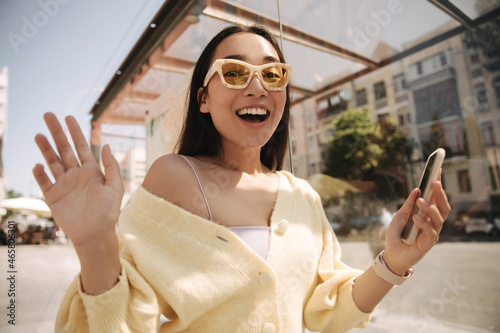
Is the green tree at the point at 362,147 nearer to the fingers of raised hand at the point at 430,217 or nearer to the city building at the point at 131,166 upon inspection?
the city building at the point at 131,166

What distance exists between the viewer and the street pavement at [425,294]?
284cm

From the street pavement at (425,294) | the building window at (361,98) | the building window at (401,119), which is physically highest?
the building window at (361,98)

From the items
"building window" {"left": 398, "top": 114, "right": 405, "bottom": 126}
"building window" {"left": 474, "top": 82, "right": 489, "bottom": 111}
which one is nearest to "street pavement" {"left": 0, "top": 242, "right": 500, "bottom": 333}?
"building window" {"left": 474, "top": 82, "right": 489, "bottom": 111}

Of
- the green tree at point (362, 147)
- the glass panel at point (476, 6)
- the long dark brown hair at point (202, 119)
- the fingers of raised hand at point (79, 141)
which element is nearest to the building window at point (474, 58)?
the glass panel at point (476, 6)

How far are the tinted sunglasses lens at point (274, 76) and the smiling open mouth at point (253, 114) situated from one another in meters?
0.09

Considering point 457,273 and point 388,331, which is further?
point 457,273

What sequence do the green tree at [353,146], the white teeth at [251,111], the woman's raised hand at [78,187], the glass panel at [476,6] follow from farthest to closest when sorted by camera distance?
the green tree at [353,146] < the glass panel at [476,6] < the white teeth at [251,111] < the woman's raised hand at [78,187]

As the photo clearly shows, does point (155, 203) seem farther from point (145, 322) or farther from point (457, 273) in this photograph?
point (457, 273)

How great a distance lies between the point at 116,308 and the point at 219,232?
0.30 metres

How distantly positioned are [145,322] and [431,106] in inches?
253

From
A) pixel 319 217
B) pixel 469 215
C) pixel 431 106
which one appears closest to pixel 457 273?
pixel 469 215

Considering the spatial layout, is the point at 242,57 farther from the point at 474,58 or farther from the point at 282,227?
the point at 474,58

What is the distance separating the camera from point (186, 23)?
289cm

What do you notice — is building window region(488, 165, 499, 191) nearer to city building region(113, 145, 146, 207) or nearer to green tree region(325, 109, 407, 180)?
green tree region(325, 109, 407, 180)
